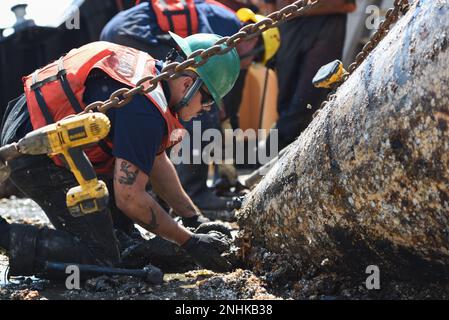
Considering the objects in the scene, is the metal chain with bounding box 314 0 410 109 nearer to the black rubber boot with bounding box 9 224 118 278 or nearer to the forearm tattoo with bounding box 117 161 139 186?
the forearm tattoo with bounding box 117 161 139 186

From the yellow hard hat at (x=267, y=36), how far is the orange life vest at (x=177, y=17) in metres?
0.65

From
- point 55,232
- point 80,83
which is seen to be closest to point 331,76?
point 80,83

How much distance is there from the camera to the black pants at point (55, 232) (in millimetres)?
3293

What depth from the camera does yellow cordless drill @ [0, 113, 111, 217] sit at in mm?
2773

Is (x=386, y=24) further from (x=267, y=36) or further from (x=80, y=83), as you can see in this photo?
(x=267, y=36)

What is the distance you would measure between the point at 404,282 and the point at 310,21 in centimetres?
325

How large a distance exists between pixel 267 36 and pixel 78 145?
2793 millimetres

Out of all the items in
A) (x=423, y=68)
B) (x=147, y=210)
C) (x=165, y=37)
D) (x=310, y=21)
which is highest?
(x=310, y=21)

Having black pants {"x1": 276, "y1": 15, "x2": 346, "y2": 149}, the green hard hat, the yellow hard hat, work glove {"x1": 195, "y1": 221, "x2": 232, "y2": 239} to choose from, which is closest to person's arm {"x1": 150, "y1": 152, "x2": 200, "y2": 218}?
work glove {"x1": 195, "y1": 221, "x2": 232, "y2": 239}

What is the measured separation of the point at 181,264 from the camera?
3527mm

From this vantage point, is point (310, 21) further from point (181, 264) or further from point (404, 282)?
point (404, 282)

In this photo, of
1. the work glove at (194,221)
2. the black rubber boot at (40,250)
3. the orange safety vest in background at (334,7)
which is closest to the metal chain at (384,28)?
the work glove at (194,221)

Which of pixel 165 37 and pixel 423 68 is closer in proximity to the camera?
pixel 423 68

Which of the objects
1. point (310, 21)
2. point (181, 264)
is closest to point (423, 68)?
point (181, 264)
